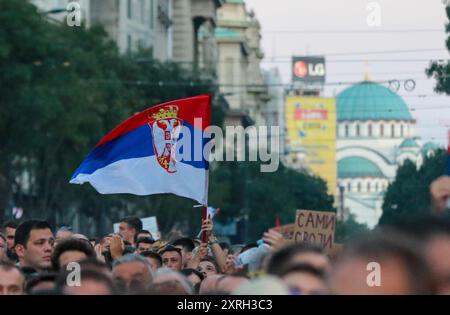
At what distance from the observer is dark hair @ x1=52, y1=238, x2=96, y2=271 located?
914cm

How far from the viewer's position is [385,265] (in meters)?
4.31

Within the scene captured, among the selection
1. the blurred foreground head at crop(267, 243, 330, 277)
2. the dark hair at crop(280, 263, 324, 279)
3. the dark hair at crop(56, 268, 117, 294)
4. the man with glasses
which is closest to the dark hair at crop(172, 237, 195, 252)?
the man with glasses

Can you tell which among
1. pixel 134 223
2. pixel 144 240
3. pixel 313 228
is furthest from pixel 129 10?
pixel 313 228

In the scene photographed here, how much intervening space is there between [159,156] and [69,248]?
472 centimetres

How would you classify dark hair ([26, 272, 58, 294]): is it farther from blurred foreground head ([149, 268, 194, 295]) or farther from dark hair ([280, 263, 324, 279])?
dark hair ([280, 263, 324, 279])

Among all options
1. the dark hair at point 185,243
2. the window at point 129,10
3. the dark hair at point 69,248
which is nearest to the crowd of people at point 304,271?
the dark hair at point 69,248

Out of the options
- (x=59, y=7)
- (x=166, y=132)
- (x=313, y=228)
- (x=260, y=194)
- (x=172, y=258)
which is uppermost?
(x=59, y=7)

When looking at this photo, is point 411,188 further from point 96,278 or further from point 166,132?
point 96,278

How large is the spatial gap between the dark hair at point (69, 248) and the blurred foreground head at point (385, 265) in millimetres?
4699
